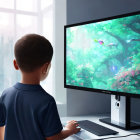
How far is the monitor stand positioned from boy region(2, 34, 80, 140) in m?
0.61

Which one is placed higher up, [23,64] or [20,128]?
[23,64]

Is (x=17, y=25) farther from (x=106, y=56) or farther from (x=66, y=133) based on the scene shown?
(x=66, y=133)

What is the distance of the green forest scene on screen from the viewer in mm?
1212

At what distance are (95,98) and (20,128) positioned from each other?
41.0 inches

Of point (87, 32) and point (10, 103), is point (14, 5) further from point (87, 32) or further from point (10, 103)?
point (10, 103)

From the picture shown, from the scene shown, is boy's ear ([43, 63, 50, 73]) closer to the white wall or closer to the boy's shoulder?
the boy's shoulder

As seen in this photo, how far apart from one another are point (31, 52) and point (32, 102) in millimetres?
176

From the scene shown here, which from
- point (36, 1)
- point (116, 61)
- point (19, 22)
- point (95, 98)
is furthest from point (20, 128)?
point (36, 1)

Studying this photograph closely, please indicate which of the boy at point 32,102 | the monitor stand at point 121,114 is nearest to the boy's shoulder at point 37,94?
the boy at point 32,102

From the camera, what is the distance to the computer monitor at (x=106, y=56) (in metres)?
1.21

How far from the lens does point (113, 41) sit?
1.31 m

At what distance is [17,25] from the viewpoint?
223cm

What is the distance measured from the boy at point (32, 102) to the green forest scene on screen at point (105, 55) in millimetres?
571

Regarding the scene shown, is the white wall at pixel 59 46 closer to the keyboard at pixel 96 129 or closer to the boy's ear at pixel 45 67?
the keyboard at pixel 96 129
